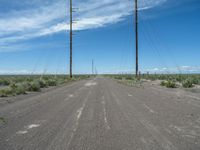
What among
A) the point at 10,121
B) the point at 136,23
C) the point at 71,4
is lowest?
the point at 10,121

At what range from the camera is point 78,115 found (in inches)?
298

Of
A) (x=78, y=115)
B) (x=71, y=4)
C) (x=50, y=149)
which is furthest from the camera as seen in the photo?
(x=71, y=4)

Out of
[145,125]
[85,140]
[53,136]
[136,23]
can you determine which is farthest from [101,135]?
[136,23]

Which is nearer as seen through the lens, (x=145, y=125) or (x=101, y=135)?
(x=101, y=135)

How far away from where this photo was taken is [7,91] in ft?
52.4

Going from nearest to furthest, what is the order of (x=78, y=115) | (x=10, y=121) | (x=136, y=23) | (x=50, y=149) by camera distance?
1. (x=50, y=149)
2. (x=10, y=121)
3. (x=78, y=115)
4. (x=136, y=23)

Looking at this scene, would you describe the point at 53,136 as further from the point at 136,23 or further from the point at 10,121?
the point at 136,23

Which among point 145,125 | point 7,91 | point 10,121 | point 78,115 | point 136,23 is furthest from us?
point 136,23

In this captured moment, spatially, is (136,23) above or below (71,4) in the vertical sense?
below

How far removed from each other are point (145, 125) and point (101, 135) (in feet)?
5.67

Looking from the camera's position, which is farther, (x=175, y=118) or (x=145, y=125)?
(x=175, y=118)

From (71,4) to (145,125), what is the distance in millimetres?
37010

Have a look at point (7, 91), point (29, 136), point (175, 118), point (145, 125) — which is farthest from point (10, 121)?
point (7, 91)

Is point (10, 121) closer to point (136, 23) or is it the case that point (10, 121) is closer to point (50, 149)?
point (50, 149)
